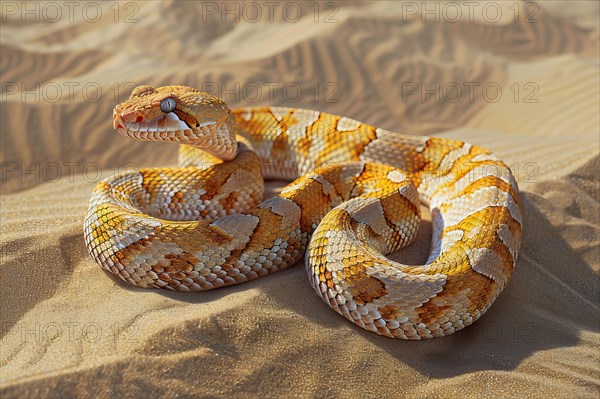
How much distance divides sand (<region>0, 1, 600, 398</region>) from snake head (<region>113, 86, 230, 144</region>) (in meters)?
1.46

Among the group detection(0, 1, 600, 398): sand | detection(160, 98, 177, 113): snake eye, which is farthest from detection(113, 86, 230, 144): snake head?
detection(0, 1, 600, 398): sand

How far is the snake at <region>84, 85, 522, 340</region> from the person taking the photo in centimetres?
505

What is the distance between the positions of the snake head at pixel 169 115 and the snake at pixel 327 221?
0.01 m

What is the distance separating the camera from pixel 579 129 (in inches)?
399

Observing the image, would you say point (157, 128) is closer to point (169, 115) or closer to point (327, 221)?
point (169, 115)

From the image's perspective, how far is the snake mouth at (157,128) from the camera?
5605 millimetres

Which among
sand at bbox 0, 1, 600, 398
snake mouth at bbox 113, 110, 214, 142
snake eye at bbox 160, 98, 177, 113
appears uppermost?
snake eye at bbox 160, 98, 177, 113

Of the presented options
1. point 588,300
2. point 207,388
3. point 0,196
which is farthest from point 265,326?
point 0,196

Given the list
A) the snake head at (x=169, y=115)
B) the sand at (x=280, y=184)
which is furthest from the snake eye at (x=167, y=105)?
the sand at (x=280, y=184)

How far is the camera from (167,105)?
5.75 metres

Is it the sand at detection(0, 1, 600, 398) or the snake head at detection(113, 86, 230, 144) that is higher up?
the snake head at detection(113, 86, 230, 144)

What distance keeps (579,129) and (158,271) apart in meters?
7.99

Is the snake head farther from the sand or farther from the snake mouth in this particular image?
the sand

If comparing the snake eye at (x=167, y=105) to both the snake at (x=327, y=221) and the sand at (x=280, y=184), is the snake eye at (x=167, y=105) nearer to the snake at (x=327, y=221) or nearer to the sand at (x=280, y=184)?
the snake at (x=327, y=221)
